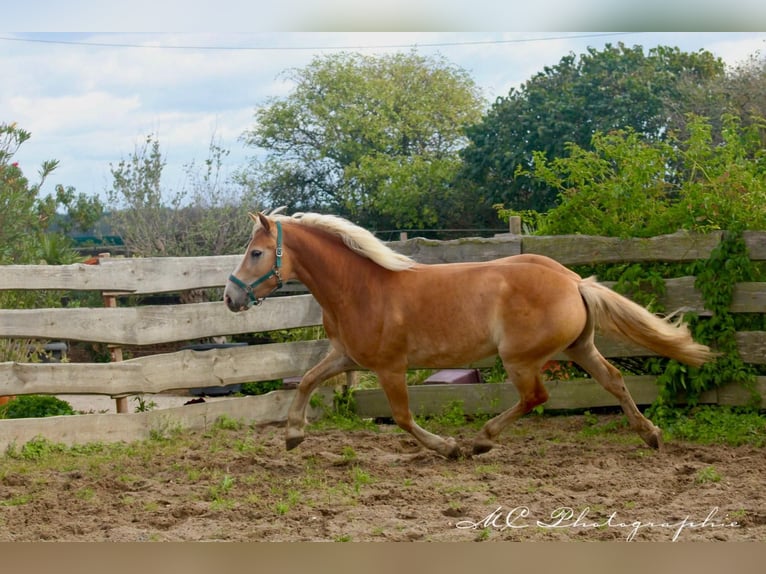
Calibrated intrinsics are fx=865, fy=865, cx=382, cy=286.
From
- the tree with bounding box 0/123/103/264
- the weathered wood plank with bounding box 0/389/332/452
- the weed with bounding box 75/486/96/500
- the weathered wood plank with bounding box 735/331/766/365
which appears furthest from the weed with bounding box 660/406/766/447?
the tree with bounding box 0/123/103/264

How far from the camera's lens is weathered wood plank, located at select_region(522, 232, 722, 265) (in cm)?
607

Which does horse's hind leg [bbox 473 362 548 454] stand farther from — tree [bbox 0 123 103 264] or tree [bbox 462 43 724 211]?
tree [bbox 462 43 724 211]

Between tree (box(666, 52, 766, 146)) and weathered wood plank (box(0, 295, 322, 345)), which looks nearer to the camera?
weathered wood plank (box(0, 295, 322, 345))

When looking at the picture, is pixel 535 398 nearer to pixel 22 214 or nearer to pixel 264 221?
pixel 264 221

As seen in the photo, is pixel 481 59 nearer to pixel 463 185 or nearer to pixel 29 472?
pixel 463 185

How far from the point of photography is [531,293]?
16.6 feet

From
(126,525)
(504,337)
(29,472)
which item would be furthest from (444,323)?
(29,472)

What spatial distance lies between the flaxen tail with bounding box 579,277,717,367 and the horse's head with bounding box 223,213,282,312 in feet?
6.07

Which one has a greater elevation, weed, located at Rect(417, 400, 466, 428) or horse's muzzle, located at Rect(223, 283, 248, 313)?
horse's muzzle, located at Rect(223, 283, 248, 313)

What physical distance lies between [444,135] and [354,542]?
15.6 metres

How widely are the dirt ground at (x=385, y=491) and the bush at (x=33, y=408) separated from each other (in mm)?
693

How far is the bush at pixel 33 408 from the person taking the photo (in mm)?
6113
